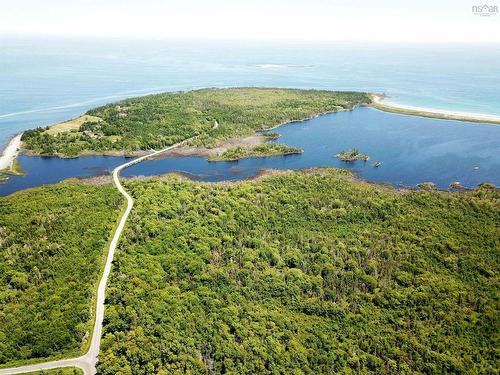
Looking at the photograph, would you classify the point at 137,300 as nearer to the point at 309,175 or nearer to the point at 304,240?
the point at 304,240

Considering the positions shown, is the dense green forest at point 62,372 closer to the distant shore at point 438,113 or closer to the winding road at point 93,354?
the winding road at point 93,354

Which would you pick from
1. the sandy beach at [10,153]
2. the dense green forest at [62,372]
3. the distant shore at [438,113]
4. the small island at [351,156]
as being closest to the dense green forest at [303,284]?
the dense green forest at [62,372]

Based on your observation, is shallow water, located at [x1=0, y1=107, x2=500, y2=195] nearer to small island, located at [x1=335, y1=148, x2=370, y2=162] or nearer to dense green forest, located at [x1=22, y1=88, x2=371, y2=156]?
small island, located at [x1=335, y1=148, x2=370, y2=162]

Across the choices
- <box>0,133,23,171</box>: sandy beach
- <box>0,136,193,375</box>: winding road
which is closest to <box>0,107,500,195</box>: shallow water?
<box>0,133,23,171</box>: sandy beach

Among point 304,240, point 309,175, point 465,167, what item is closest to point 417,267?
point 304,240

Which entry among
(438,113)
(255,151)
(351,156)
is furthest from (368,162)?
(438,113)
